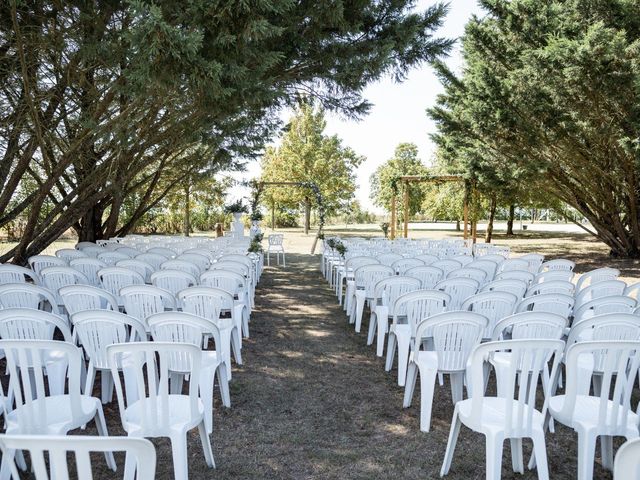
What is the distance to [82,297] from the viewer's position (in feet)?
15.9

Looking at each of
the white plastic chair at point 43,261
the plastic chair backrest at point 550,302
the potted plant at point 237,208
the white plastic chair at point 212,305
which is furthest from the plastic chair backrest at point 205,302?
the potted plant at point 237,208

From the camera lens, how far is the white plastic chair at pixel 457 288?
5.57 m

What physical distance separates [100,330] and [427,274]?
442 centimetres

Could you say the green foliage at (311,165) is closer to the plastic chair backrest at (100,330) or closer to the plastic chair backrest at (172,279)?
the plastic chair backrest at (172,279)

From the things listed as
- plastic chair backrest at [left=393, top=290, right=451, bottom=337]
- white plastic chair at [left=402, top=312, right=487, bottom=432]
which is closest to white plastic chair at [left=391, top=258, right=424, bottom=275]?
plastic chair backrest at [left=393, top=290, right=451, bottom=337]

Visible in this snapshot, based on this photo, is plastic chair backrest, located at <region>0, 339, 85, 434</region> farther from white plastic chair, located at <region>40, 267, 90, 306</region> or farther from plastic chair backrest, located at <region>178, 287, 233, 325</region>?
white plastic chair, located at <region>40, 267, 90, 306</region>

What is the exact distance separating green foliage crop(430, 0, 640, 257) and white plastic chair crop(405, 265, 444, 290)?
29.9 ft

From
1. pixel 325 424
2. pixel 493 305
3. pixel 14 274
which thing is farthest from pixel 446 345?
pixel 14 274

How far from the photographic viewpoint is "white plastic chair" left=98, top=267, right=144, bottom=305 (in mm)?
5996

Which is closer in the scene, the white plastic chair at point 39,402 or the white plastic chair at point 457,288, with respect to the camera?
the white plastic chair at point 39,402

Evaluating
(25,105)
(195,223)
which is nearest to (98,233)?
(25,105)

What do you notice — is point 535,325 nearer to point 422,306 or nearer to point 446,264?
point 422,306

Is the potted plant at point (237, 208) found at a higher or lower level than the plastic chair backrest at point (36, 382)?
higher

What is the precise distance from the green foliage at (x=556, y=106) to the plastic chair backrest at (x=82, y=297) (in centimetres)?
1295
